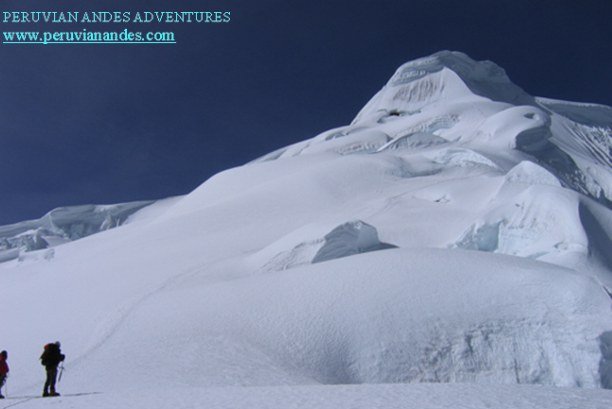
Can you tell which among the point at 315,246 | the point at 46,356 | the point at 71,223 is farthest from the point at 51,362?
the point at 71,223

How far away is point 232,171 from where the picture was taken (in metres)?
34.3

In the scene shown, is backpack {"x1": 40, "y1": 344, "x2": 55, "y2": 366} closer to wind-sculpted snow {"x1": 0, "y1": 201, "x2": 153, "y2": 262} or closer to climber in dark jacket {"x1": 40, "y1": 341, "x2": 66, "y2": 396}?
climber in dark jacket {"x1": 40, "y1": 341, "x2": 66, "y2": 396}

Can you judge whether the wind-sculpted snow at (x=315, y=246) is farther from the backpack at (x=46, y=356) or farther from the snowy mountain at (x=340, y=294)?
the backpack at (x=46, y=356)

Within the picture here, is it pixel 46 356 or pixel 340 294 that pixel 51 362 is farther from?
pixel 340 294

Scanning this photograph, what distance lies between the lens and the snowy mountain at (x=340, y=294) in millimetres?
9914

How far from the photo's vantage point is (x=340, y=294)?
11.7 metres

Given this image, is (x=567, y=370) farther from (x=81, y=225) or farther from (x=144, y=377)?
(x=81, y=225)

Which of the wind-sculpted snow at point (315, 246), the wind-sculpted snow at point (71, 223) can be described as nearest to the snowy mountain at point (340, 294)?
the wind-sculpted snow at point (315, 246)

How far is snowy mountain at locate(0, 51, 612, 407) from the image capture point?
9.91 metres

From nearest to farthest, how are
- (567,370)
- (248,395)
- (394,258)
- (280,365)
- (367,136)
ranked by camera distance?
(248,395) < (280,365) < (567,370) < (394,258) < (367,136)

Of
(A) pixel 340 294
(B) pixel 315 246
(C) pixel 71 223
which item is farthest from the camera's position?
(C) pixel 71 223

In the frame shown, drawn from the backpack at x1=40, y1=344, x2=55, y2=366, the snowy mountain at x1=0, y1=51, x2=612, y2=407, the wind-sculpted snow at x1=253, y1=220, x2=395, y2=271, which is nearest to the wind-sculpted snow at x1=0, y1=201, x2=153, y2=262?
the snowy mountain at x1=0, y1=51, x2=612, y2=407

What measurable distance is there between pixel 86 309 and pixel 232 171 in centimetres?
2097

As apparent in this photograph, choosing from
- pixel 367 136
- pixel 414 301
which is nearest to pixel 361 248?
pixel 414 301
